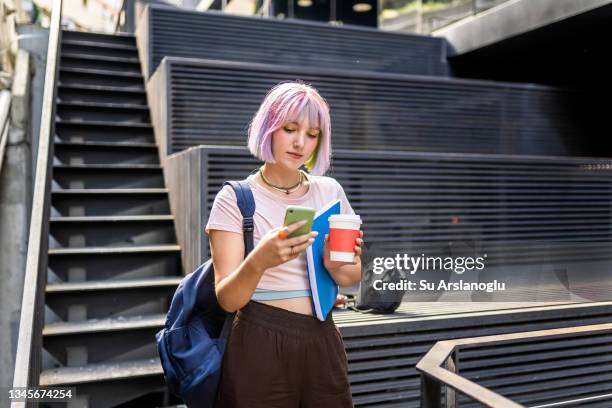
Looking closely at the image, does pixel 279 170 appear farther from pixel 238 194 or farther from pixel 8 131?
pixel 8 131

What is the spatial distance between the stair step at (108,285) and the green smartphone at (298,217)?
8.86ft

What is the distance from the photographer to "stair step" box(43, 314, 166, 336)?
10.8ft

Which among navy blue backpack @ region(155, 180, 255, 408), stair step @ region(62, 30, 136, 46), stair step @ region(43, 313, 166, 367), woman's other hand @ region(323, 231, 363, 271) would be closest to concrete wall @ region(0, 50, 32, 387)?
stair step @ region(43, 313, 166, 367)

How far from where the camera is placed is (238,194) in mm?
1448

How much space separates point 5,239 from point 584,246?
4.46 m

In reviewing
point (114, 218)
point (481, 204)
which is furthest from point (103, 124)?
point (481, 204)

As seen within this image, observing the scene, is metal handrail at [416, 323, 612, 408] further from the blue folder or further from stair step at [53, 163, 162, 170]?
stair step at [53, 163, 162, 170]

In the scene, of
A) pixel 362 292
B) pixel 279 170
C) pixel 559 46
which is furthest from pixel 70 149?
pixel 559 46

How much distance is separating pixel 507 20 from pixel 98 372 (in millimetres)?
5565

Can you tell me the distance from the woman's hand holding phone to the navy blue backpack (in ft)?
0.91

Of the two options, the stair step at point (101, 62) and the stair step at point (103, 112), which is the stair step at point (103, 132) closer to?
the stair step at point (103, 112)

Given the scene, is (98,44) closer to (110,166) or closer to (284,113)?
(110,166)

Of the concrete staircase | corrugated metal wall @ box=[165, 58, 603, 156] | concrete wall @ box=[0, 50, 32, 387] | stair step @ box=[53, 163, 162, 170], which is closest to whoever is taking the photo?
the concrete staircase

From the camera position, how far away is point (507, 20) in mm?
6488
